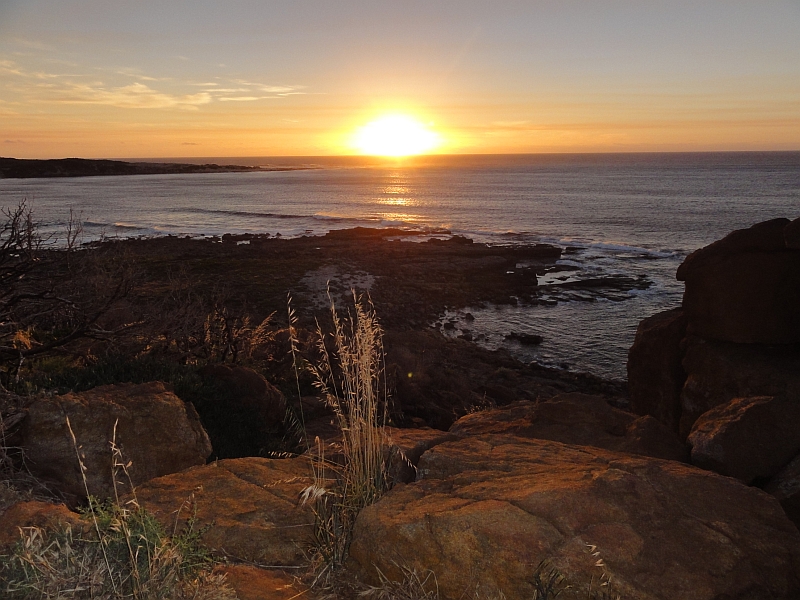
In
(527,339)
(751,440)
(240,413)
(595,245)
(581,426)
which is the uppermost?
(751,440)

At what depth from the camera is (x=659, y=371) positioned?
27.0ft

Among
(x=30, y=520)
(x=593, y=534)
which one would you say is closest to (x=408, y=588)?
(x=593, y=534)

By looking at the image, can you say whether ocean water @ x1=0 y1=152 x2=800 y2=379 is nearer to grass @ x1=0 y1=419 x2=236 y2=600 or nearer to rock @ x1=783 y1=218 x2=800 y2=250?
grass @ x1=0 y1=419 x2=236 y2=600

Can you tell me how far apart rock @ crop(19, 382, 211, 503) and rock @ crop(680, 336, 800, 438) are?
587 cm

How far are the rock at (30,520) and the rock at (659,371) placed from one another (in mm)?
7173

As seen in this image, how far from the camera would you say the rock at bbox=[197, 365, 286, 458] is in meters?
7.49

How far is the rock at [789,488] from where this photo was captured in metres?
4.28

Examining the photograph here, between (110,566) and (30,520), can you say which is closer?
(110,566)

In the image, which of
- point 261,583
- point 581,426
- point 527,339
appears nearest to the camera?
point 261,583

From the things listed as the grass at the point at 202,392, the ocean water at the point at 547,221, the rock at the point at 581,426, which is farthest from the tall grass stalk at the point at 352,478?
the ocean water at the point at 547,221

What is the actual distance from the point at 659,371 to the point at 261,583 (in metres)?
6.73

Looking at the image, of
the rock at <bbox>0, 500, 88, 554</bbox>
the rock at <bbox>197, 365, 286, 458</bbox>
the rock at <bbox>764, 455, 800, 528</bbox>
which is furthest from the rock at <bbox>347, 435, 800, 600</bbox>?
the rock at <bbox>197, 365, 286, 458</bbox>

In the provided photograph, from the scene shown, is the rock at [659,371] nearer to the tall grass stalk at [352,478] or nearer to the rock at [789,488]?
the rock at [789,488]

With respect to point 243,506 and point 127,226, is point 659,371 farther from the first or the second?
point 127,226
